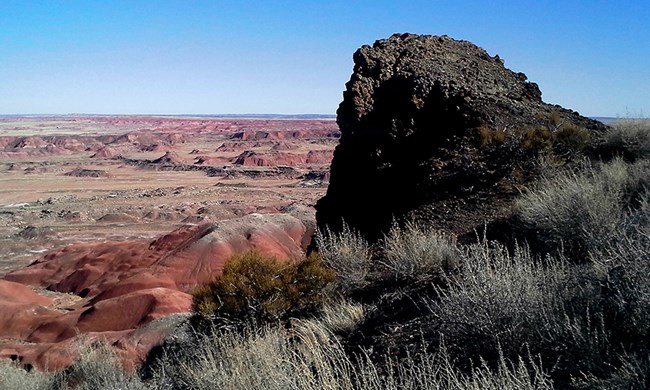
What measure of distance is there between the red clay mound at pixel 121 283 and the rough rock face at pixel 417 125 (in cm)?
873

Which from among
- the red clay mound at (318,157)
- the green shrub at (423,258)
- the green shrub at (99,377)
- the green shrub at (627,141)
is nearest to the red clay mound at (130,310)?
the green shrub at (99,377)

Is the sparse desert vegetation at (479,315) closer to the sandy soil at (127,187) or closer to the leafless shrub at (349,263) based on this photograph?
the leafless shrub at (349,263)

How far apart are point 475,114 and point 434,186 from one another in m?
2.73

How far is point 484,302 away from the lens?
4477mm

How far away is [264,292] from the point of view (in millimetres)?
8484

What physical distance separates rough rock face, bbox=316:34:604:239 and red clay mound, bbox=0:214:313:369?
8730 millimetres

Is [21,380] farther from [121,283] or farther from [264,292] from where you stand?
[121,283]

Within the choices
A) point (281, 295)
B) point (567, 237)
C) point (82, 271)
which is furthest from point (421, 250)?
point (82, 271)

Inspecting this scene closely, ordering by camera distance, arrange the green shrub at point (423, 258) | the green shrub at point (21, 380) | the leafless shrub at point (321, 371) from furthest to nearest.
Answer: the green shrub at point (21, 380)
the green shrub at point (423, 258)
the leafless shrub at point (321, 371)

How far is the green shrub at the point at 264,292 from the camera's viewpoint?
26.8ft

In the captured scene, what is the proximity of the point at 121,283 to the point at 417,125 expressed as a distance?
23982 mm

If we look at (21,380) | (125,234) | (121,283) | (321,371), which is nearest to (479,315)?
(321,371)

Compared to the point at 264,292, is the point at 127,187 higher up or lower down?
lower down

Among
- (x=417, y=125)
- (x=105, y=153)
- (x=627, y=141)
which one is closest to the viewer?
(x=627, y=141)
